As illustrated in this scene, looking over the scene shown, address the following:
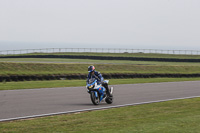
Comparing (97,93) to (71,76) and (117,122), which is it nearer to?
(117,122)

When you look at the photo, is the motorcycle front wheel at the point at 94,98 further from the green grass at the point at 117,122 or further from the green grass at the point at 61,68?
the green grass at the point at 61,68

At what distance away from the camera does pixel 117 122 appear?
33.1 feet

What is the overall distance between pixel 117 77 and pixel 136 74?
2.46 meters

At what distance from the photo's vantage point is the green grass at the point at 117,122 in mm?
8891

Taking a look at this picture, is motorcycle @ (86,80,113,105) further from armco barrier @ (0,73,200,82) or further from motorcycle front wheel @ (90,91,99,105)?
armco barrier @ (0,73,200,82)

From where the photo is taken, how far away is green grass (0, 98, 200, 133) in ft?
29.2

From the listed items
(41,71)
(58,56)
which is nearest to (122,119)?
(41,71)

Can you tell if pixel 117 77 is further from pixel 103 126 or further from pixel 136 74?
pixel 103 126

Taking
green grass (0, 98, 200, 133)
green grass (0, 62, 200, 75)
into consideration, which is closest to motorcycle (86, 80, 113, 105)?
green grass (0, 98, 200, 133)

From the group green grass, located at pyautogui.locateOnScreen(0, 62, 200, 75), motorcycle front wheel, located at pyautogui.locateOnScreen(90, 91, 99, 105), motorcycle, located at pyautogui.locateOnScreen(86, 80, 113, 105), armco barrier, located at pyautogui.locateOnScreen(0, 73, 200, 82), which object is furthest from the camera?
green grass, located at pyautogui.locateOnScreen(0, 62, 200, 75)

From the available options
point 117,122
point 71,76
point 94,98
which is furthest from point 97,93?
point 71,76

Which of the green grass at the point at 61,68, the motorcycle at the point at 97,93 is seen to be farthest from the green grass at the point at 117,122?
the green grass at the point at 61,68

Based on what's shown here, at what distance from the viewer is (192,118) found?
1060cm

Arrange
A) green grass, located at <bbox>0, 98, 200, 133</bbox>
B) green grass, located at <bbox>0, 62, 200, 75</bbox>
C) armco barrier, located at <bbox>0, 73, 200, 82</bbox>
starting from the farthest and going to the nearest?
green grass, located at <bbox>0, 62, 200, 75</bbox> → armco barrier, located at <bbox>0, 73, 200, 82</bbox> → green grass, located at <bbox>0, 98, 200, 133</bbox>
